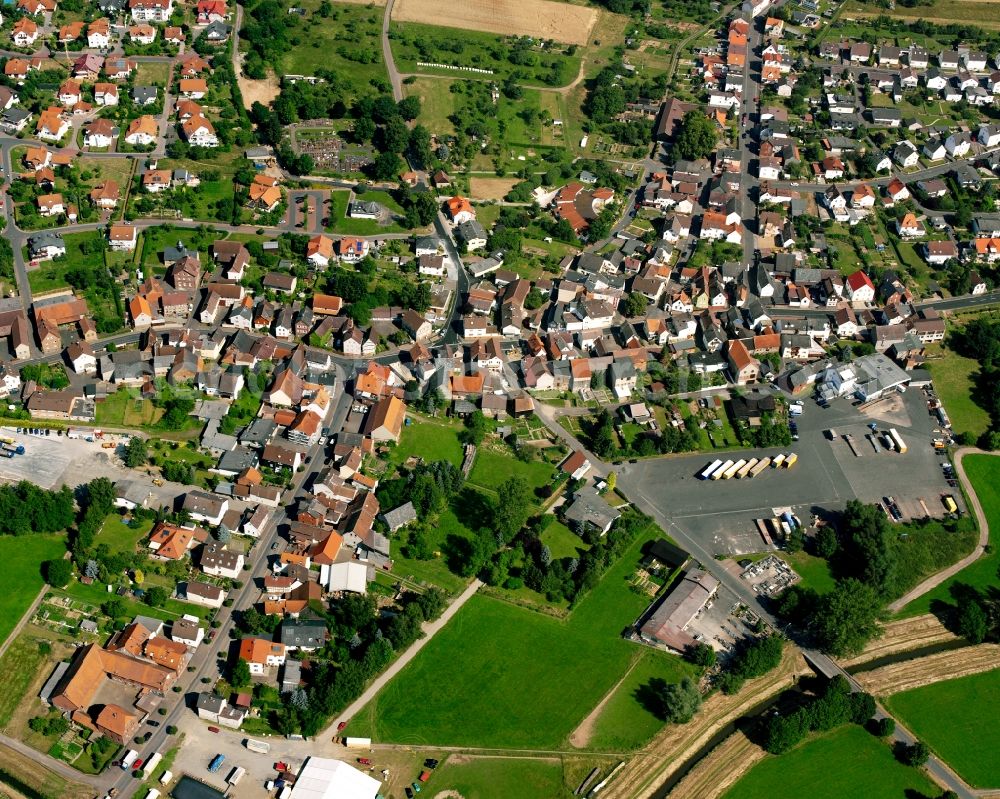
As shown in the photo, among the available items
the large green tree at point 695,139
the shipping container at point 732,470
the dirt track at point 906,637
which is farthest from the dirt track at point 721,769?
the large green tree at point 695,139

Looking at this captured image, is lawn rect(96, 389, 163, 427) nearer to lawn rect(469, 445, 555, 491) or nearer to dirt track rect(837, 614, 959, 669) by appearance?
lawn rect(469, 445, 555, 491)

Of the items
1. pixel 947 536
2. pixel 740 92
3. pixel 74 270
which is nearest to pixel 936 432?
pixel 947 536

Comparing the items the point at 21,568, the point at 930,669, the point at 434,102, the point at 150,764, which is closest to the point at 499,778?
the point at 150,764

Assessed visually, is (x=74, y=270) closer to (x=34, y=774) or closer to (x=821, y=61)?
(x=34, y=774)

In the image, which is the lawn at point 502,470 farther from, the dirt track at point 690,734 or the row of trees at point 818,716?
the row of trees at point 818,716

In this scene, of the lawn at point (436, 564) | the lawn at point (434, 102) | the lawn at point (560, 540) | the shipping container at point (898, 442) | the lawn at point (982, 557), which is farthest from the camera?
the lawn at point (434, 102)

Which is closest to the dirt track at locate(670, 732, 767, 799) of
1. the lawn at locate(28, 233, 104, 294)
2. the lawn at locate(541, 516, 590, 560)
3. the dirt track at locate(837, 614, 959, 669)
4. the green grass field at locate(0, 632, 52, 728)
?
the dirt track at locate(837, 614, 959, 669)
